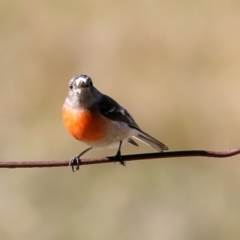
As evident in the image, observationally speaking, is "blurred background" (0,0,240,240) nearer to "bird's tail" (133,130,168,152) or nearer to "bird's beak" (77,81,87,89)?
"bird's tail" (133,130,168,152)

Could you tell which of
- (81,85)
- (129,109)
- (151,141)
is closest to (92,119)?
(81,85)

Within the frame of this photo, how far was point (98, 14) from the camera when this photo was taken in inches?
401

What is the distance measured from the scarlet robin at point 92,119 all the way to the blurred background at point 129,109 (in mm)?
2217

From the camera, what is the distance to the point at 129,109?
8438 millimetres

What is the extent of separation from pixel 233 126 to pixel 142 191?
1.90 metres

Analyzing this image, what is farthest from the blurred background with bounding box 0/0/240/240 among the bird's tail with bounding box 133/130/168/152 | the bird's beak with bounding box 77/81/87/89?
the bird's beak with bounding box 77/81/87/89

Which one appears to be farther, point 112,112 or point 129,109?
point 129,109

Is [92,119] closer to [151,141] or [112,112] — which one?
[112,112]

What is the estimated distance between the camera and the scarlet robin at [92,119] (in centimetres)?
422

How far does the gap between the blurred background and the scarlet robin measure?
7.27ft

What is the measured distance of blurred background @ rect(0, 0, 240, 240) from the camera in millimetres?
6551

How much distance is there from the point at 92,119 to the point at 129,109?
418 cm

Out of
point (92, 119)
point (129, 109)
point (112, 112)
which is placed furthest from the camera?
point (129, 109)

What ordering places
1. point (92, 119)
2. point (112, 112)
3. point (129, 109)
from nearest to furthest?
point (92, 119) < point (112, 112) < point (129, 109)
